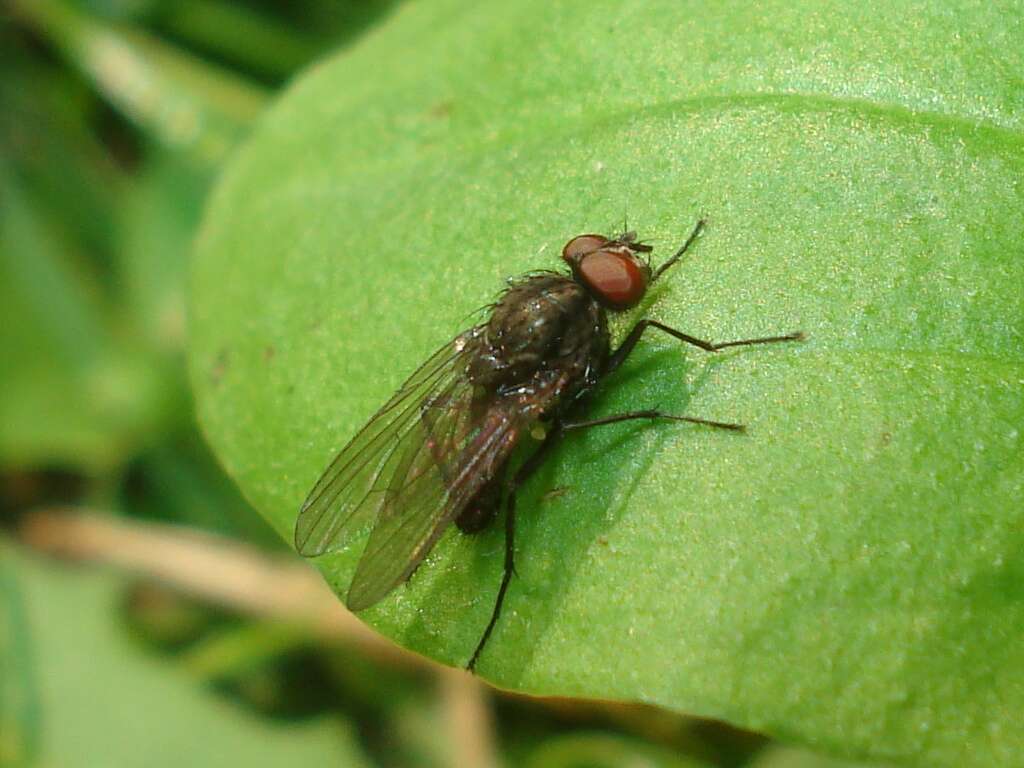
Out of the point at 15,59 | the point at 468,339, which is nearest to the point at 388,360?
the point at 468,339

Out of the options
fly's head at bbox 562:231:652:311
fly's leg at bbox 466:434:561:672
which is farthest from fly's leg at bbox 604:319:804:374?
fly's leg at bbox 466:434:561:672

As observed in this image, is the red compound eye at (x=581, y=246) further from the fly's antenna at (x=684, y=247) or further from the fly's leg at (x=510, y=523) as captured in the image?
the fly's leg at (x=510, y=523)

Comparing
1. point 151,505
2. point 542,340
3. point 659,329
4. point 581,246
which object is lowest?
point 151,505

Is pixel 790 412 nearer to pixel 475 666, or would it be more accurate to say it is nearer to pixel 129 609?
pixel 475 666

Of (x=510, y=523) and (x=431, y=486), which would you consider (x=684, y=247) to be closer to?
(x=510, y=523)

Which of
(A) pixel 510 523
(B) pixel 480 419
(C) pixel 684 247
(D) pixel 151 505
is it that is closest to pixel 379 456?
(B) pixel 480 419

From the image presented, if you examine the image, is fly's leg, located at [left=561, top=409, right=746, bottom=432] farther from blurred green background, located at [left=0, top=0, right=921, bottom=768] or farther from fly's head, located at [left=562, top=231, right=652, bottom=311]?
blurred green background, located at [left=0, top=0, right=921, bottom=768]

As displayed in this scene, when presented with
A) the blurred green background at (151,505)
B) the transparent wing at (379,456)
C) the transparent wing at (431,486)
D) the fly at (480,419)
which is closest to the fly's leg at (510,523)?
the fly at (480,419)
